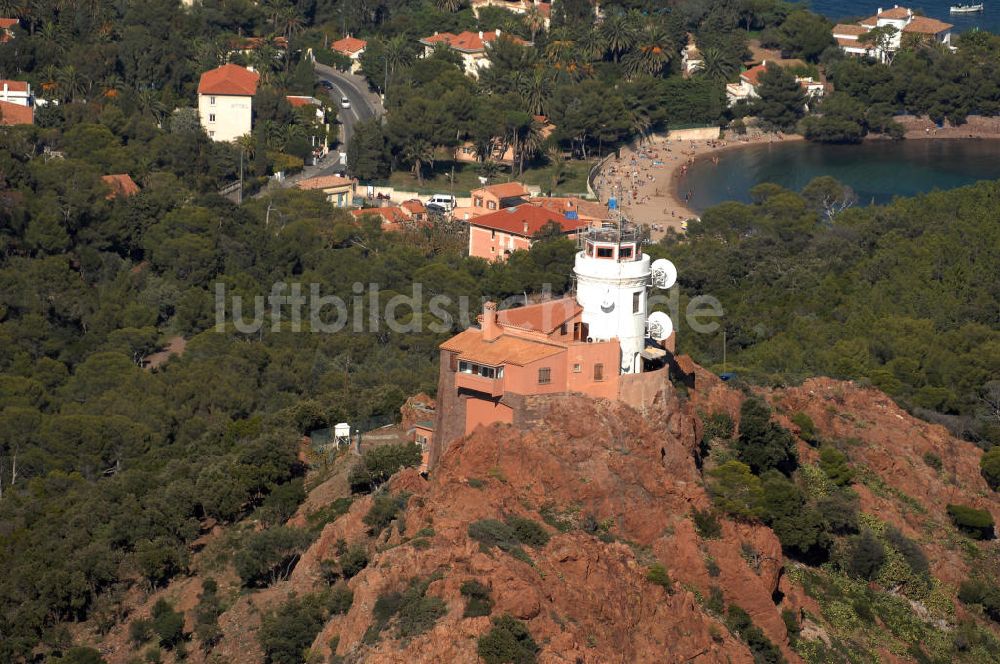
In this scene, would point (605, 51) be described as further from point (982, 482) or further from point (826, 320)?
point (982, 482)

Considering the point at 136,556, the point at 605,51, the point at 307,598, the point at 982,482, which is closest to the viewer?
the point at 307,598

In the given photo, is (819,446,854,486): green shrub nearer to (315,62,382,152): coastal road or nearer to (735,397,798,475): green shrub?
(735,397,798,475): green shrub

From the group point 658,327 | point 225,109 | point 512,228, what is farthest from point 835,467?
point 225,109

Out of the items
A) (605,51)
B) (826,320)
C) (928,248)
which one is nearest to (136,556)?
(826,320)

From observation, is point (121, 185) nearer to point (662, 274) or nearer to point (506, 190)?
point (506, 190)

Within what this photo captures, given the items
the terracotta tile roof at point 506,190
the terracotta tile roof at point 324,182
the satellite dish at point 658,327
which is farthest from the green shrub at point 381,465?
the terracotta tile roof at point 324,182

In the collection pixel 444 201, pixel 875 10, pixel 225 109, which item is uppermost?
pixel 875 10

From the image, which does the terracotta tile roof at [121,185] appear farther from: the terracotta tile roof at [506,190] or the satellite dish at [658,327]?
the satellite dish at [658,327]
